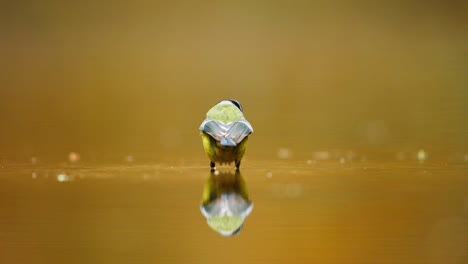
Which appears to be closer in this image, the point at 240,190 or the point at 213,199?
the point at 213,199

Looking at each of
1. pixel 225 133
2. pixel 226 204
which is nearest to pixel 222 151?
pixel 225 133

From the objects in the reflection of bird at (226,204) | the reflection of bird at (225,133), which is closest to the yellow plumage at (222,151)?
the reflection of bird at (225,133)

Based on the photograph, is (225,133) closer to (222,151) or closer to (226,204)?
(222,151)

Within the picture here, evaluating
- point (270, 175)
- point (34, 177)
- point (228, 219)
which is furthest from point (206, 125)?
point (228, 219)

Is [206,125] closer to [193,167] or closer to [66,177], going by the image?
[193,167]

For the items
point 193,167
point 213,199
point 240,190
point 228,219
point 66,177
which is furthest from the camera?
point 193,167

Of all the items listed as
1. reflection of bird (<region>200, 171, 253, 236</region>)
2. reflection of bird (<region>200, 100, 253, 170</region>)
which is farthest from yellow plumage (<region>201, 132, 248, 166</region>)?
reflection of bird (<region>200, 171, 253, 236</region>)

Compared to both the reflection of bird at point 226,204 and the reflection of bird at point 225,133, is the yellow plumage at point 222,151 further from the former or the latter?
the reflection of bird at point 226,204

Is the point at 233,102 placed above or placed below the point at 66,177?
above
